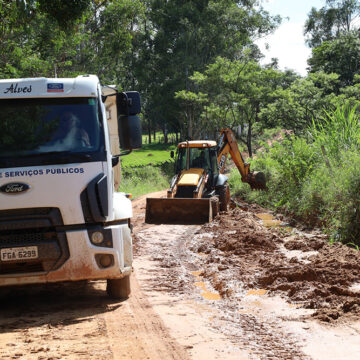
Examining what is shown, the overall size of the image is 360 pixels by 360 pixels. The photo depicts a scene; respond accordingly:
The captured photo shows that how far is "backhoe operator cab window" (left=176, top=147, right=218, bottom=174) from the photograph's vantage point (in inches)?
615

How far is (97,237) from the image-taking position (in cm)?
586

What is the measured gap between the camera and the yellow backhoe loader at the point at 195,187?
552 inches

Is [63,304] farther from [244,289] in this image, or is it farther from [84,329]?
[244,289]

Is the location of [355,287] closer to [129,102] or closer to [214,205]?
[129,102]

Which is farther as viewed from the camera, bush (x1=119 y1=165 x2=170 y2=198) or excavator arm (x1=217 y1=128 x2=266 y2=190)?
bush (x1=119 y1=165 x2=170 y2=198)

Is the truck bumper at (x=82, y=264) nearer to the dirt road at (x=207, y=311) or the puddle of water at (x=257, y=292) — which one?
the dirt road at (x=207, y=311)

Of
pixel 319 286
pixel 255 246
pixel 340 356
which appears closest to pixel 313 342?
pixel 340 356

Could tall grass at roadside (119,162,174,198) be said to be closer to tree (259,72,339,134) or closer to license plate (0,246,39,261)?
tree (259,72,339,134)

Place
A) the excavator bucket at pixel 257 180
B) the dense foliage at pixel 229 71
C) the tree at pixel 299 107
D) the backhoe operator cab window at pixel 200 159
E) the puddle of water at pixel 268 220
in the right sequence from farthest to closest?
the tree at pixel 299 107, the excavator bucket at pixel 257 180, the backhoe operator cab window at pixel 200 159, the puddle of water at pixel 268 220, the dense foliage at pixel 229 71

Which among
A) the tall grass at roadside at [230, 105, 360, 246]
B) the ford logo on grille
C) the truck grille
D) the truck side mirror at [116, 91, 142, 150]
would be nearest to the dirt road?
the truck grille

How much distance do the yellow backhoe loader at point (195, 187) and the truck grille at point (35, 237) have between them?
331 inches

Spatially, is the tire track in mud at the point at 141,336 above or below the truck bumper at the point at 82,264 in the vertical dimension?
below

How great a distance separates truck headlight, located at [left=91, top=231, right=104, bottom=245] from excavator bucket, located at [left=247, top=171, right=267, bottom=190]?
1270 cm

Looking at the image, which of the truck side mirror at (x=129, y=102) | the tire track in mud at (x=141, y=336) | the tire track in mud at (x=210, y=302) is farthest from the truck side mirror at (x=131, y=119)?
the tire track in mud at (x=210, y=302)
